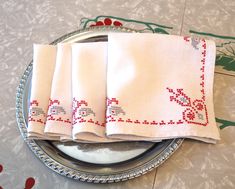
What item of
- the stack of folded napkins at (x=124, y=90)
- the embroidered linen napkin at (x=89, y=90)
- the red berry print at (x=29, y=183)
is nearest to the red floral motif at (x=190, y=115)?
the stack of folded napkins at (x=124, y=90)

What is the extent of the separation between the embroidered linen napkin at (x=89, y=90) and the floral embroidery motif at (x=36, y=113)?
5cm

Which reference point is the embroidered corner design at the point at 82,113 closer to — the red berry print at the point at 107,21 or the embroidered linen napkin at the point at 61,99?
the embroidered linen napkin at the point at 61,99

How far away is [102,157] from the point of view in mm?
496

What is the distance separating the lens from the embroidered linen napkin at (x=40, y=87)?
491mm

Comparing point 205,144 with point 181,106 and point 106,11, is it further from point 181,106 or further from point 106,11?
point 106,11

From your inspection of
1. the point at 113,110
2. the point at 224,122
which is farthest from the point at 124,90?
the point at 224,122

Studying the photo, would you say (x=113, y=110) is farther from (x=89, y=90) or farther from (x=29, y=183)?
(x=29, y=183)

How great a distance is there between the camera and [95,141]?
1.61 feet

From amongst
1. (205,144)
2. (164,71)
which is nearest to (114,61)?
(164,71)

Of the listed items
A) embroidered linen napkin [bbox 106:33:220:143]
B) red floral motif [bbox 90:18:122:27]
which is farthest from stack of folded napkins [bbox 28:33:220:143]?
red floral motif [bbox 90:18:122:27]

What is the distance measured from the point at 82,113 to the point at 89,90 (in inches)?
1.5

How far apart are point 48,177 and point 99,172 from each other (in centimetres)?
8

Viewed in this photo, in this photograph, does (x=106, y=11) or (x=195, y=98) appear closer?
(x=195, y=98)

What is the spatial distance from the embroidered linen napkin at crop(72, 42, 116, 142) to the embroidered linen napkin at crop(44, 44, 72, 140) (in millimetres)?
12
